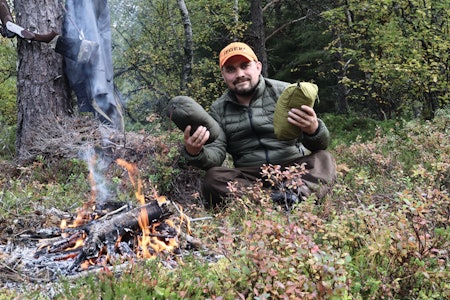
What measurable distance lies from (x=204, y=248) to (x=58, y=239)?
1.05 m

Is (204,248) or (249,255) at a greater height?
(249,255)

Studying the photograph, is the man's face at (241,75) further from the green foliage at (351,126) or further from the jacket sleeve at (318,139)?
the green foliage at (351,126)

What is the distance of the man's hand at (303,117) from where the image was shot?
3.96 meters

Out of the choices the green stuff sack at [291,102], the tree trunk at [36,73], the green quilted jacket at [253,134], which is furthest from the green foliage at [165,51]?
the green stuff sack at [291,102]

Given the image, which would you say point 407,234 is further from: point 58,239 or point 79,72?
point 79,72

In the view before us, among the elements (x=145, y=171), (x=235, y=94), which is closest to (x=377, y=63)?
(x=235, y=94)

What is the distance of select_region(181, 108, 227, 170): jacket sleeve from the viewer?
4449 millimetres

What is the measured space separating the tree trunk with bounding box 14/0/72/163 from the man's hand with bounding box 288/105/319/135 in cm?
346

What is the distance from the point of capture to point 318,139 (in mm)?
4410

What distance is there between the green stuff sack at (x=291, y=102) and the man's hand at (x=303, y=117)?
0.04 m

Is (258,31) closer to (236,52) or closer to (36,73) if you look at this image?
(36,73)

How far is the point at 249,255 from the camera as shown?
2.24m

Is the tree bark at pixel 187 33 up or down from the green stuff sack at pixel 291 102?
up

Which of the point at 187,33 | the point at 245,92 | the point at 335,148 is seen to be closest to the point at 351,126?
the point at 335,148
